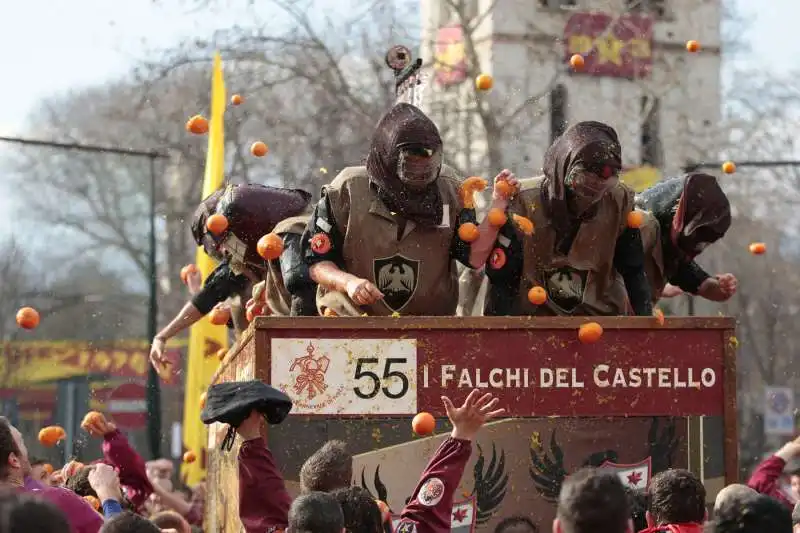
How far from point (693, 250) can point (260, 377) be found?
2.90 m

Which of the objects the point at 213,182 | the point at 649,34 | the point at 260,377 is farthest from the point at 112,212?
the point at 260,377

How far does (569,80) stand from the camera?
129 ft

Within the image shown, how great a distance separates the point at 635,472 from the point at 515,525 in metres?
0.58

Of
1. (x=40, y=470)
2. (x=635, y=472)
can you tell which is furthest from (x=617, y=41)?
(x=635, y=472)

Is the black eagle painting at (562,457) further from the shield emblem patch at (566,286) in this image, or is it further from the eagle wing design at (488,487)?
the shield emblem patch at (566,286)

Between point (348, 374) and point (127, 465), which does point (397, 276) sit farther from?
point (127, 465)

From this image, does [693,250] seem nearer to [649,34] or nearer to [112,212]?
[649,34]

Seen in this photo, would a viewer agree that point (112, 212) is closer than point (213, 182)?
No

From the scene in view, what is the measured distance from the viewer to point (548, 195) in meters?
8.50

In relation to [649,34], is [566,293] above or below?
below

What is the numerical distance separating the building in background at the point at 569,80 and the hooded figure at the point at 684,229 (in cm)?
Result: 1579

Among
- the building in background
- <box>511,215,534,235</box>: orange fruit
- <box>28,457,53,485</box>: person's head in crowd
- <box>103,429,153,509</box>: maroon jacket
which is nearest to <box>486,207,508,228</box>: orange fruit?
<box>511,215,534,235</box>: orange fruit

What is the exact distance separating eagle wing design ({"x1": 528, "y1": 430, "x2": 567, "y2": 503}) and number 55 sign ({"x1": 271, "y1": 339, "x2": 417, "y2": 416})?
0.56 meters

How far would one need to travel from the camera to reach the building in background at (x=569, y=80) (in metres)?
27.9
